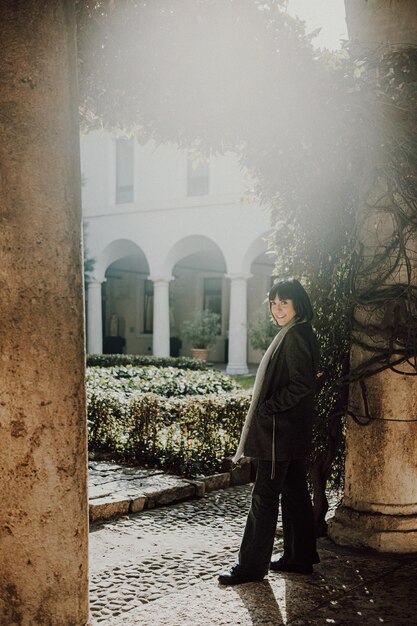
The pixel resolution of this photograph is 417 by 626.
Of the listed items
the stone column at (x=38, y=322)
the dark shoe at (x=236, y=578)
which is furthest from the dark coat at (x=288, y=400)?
the stone column at (x=38, y=322)

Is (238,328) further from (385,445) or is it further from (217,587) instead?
(217,587)

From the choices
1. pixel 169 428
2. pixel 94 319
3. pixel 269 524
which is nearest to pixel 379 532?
pixel 269 524

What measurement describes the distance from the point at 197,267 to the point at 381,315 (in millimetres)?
20225

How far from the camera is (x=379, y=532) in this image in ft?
13.8

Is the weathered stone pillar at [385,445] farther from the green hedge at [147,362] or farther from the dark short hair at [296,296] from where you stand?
the green hedge at [147,362]

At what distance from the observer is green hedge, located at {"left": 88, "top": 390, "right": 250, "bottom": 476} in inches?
255

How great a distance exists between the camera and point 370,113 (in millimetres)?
4004

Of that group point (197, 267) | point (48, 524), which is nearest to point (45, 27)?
point (48, 524)

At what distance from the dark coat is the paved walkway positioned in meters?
0.72

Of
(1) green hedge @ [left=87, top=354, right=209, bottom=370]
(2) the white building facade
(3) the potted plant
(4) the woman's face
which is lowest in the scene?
(1) green hedge @ [left=87, top=354, right=209, bottom=370]

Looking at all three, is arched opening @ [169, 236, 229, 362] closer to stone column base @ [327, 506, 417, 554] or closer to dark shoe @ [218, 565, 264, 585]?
stone column base @ [327, 506, 417, 554]

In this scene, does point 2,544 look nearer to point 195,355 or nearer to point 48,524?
point 48,524

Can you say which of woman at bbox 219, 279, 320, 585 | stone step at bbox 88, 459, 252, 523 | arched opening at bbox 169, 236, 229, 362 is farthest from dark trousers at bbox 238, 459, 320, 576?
arched opening at bbox 169, 236, 229, 362

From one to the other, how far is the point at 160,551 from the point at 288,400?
1.47 meters
